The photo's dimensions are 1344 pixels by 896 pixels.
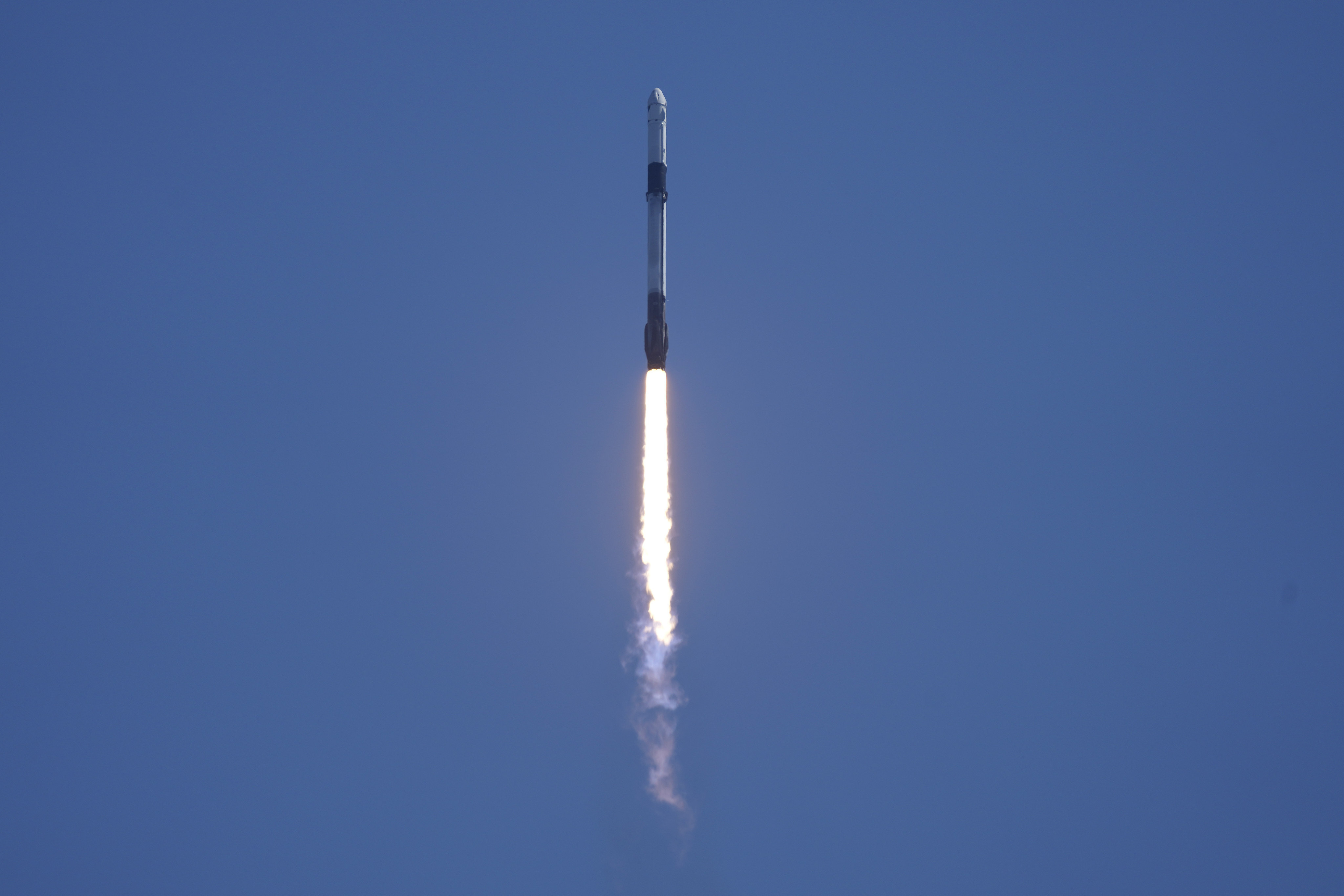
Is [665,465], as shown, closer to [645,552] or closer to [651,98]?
[645,552]

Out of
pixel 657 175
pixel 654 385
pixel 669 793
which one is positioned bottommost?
pixel 669 793

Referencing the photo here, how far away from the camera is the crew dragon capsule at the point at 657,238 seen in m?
64.9

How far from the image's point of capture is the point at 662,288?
66125 mm

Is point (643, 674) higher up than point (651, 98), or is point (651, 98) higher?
point (651, 98)

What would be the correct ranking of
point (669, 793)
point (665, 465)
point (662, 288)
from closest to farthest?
point (662, 288), point (665, 465), point (669, 793)

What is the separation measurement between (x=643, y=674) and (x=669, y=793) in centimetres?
590

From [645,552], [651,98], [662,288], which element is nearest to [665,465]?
[645,552]

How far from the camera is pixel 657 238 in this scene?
6644 centimetres

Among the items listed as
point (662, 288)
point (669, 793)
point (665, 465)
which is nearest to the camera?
point (662, 288)

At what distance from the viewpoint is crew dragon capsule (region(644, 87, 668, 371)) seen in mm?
64875

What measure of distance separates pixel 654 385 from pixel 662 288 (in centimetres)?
321

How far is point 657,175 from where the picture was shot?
67.1 meters

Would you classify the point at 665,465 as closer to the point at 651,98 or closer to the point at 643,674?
the point at 643,674

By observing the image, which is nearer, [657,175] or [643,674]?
[657,175]
